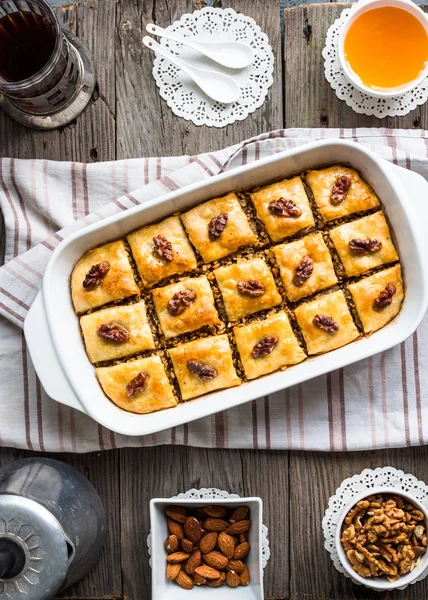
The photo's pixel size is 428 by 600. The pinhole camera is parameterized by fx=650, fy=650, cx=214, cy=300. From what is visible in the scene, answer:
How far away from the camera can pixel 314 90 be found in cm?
290

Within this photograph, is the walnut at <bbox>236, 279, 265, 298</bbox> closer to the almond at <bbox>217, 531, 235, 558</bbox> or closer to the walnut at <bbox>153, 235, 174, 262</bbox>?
the walnut at <bbox>153, 235, 174, 262</bbox>

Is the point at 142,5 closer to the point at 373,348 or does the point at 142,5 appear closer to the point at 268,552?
the point at 373,348

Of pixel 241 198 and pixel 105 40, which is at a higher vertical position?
pixel 105 40

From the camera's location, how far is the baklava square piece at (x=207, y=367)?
2.63 meters

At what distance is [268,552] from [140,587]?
0.60 meters

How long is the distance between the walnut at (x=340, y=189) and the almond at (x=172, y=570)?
1666 millimetres

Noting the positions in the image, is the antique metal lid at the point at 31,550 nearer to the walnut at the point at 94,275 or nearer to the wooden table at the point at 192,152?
the wooden table at the point at 192,152

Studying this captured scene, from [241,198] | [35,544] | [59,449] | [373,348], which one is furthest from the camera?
[59,449]

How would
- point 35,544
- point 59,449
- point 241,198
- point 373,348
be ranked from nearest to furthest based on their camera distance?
point 35,544 < point 373,348 < point 241,198 < point 59,449

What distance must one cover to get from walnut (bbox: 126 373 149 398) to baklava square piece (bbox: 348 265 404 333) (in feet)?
3.00

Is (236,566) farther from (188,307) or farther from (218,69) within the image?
(218,69)

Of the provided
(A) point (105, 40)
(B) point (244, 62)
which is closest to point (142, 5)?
(A) point (105, 40)

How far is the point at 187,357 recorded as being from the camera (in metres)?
2.64

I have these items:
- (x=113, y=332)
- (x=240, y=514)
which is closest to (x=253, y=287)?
(x=113, y=332)
